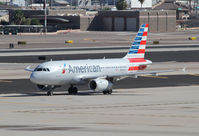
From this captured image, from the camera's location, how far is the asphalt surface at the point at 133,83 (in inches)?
2652

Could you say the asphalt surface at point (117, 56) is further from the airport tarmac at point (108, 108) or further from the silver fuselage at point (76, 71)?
the silver fuselage at point (76, 71)

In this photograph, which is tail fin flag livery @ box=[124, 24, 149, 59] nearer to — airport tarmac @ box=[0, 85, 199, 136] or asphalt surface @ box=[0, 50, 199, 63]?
airport tarmac @ box=[0, 85, 199, 136]

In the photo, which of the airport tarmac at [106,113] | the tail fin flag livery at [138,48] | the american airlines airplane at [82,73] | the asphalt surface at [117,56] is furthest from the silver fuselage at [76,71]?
the asphalt surface at [117,56]

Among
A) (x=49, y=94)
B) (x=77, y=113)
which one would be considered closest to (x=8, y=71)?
(x=49, y=94)

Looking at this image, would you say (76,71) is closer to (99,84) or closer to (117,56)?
(99,84)

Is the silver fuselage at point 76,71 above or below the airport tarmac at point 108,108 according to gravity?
above

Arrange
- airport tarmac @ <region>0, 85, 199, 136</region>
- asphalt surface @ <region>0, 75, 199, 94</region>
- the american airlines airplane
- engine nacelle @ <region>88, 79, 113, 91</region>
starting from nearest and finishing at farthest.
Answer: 1. airport tarmac @ <region>0, 85, 199, 136</region>
2. the american airlines airplane
3. engine nacelle @ <region>88, 79, 113, 91</region>
4. asphalt surface @ <region>0, 75, 199, 94</region>

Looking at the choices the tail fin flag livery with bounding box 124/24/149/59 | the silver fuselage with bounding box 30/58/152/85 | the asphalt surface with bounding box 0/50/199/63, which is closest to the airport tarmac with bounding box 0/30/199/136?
the silver fuselage with bounding box 30/58/152/85

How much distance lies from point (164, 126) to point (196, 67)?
6042 centimetres

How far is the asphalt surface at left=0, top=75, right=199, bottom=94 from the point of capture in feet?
221

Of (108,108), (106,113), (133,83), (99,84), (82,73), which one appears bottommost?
(133,83)

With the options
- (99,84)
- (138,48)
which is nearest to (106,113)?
(99,84)

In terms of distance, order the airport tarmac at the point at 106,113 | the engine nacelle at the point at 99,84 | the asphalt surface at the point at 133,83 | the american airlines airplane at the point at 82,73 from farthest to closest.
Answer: the asphalt surface at the point at 133,83 → the engine nacelle at the point at 99,84 → the american airlines airplane at the point at 82,73 → the airport tarmac at the point at 106,113

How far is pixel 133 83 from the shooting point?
243 feet
